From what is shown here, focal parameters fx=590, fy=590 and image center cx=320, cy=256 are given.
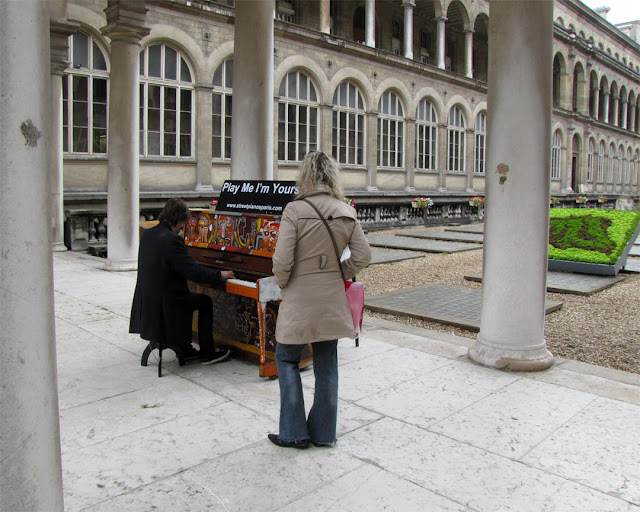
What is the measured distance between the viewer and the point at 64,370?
5383mm

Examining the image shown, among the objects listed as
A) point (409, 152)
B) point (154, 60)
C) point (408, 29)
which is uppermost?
point (408, 29)

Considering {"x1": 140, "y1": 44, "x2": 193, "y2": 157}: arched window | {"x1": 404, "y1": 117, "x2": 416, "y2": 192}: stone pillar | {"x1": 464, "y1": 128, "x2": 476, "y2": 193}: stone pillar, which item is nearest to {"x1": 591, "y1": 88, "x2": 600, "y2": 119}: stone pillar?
{"x1": 464, "y1": 128, "x2": 476, "y2": 193}: stone pillar

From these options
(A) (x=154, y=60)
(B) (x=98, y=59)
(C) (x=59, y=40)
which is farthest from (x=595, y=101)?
(C) (x=59, y=40)

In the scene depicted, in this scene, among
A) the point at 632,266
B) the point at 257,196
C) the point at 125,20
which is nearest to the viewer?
the point at 257,196

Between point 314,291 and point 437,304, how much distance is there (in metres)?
5.44

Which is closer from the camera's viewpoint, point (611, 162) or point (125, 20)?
point (125, 20)

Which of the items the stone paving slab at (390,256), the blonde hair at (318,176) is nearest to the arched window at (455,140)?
the stone paving slab at (390,256)

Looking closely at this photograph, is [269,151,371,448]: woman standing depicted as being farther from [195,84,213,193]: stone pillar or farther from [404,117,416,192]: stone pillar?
→ [404,117,416,192]: stone pillar

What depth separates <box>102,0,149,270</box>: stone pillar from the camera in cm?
1108

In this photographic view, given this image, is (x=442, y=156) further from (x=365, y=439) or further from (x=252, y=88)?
(x=365, y=439)

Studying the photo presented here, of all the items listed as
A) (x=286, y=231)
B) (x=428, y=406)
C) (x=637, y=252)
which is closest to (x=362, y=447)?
(x=428, y=406)

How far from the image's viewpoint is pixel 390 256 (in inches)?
573

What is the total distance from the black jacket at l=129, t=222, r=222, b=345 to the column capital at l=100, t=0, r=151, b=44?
7.33 meters

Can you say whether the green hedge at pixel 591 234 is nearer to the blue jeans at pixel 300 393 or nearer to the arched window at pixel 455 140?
the blue jeans at pixel 300 393
